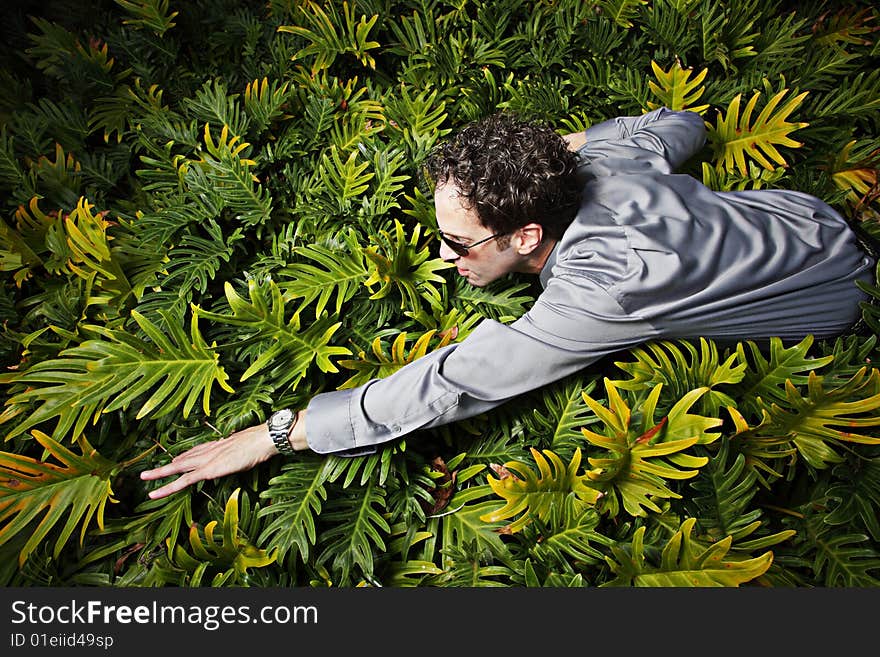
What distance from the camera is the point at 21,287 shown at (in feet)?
5.72

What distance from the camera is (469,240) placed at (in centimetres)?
135

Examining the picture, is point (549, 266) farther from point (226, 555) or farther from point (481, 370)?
point (226, 555)

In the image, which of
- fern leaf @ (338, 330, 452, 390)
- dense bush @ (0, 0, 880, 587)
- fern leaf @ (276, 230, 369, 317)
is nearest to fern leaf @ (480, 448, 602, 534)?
dense bush @ (0, 0, 880, 587)

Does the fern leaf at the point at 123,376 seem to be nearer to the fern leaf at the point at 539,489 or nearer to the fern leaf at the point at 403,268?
the fern leaf at the point at 403,268

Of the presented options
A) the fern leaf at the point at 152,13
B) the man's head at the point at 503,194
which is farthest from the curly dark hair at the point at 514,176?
the fern leaf at the point at 152,13

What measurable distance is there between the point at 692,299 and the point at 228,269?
130 centimetres

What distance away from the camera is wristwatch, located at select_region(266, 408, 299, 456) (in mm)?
1269

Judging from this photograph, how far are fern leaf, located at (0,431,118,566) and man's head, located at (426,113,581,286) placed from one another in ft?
3.33

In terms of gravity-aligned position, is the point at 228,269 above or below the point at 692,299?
above

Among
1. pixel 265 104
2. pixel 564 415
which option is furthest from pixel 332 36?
pixel 564 415

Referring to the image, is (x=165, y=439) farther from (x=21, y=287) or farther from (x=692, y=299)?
(x=692, y=299)

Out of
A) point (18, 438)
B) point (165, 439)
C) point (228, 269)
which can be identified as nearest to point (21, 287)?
point (18, 438)

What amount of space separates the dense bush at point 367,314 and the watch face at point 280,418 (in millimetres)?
86

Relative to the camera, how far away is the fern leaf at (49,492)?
1.19 metres
